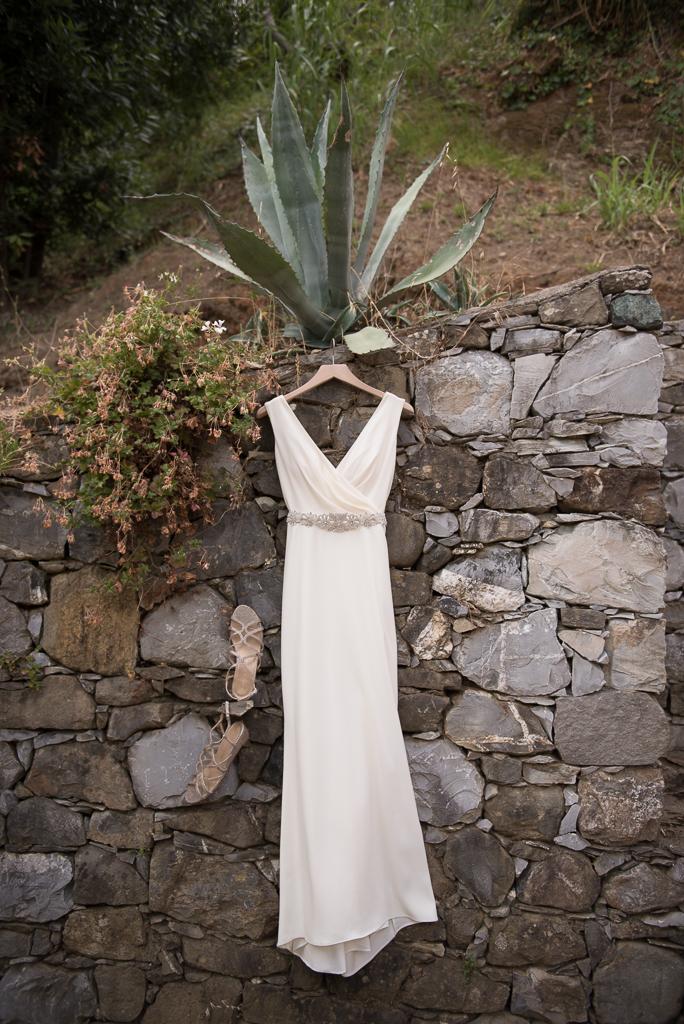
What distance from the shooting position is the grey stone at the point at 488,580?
2672 mm

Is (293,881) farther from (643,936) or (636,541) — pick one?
(636,541)

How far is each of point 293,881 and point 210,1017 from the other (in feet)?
2.61

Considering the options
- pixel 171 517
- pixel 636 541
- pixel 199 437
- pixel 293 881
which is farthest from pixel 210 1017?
pixel 636 541

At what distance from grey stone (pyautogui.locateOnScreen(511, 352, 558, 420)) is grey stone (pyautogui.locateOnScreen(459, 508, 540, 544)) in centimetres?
38

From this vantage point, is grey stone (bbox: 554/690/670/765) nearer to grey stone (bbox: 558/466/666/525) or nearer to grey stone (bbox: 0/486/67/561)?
grey stone (bbox: 558/466/666/525)

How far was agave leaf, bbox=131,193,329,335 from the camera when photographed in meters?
2.64

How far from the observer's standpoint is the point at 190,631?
2.78m

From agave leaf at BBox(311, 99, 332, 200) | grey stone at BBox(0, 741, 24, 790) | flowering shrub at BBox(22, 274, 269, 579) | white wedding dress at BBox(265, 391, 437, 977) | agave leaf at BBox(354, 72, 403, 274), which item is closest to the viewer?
white wedding dress at BBox(265, 391, 437, 977)

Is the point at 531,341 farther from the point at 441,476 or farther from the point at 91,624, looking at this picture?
the point at 91,624

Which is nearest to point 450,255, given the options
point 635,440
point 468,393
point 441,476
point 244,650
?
point 468,393

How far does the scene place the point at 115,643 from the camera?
2811 millimetres

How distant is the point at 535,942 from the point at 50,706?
2.04 metres

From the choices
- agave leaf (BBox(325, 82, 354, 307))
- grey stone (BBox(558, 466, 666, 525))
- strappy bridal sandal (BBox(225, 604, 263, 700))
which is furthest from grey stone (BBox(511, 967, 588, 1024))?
agave leaf (BBox(325, 82, 354, 307))

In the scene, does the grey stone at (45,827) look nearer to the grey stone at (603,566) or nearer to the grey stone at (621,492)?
the grey stone at (603,566)
